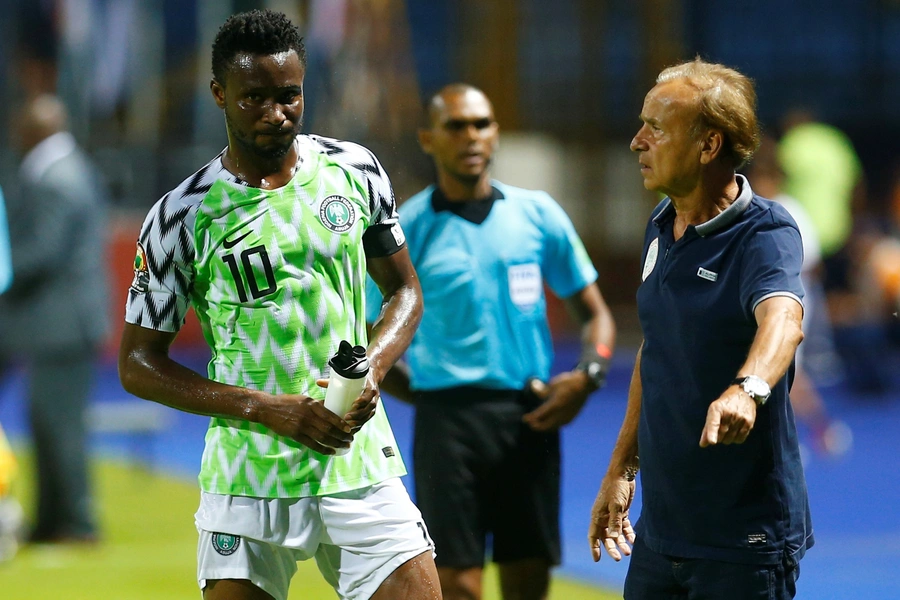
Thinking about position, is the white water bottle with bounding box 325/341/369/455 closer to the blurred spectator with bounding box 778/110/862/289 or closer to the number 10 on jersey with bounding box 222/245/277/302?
the number 10 on jersey with bounding box 222/245/277/302

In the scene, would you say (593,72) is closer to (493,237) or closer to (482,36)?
(482,36)

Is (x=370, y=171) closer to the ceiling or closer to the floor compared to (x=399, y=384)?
closer to the ceiling

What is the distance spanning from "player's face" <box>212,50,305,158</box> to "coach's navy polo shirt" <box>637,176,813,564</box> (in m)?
1.05

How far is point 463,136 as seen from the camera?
5445mm

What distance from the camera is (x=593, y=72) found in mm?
20266

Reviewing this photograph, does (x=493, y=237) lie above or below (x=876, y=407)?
above

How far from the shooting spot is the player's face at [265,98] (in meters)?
3.61

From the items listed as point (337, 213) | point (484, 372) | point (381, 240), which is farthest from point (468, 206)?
point (337, 213)

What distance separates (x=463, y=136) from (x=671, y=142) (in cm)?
193

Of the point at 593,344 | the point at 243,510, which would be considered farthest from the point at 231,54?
the point at 593,344

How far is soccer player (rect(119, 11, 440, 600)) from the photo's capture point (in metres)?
3.66

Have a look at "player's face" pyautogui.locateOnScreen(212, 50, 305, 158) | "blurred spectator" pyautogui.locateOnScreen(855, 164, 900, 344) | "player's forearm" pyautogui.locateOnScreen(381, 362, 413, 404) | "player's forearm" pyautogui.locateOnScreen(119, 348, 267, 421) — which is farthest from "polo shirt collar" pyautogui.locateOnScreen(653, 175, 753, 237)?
"blurred spectator" pyautogui.locateOnScreen(855, 164, 900, 344)

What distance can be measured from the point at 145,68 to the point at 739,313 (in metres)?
17.2

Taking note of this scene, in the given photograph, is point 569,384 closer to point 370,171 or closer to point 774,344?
point 370,171
